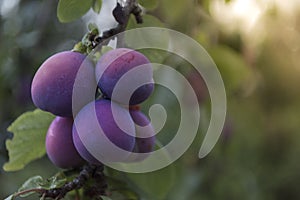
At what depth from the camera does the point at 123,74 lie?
25.3 inches

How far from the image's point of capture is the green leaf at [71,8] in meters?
0.72

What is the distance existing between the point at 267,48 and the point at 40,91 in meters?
1.71

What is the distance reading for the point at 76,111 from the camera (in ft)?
2.12

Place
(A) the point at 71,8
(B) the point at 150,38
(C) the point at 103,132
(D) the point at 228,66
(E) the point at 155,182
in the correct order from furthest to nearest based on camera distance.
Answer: (D) the point at 228,66 < (E) the point at 155,182 < (B) the point at 150,38 < (A) the point at 71,8 < (C) the point at 103,132

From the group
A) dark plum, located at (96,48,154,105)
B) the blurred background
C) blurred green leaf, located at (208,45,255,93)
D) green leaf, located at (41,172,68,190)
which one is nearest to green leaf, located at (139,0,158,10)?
the blurred background

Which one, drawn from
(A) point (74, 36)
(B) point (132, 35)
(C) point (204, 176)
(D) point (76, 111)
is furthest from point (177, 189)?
(D) point (76, 111)

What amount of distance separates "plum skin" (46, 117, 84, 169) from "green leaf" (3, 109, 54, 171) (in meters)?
0.10

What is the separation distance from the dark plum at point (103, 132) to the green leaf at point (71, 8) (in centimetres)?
16

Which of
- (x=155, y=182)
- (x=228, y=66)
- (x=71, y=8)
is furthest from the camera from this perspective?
(x=228, y=66)

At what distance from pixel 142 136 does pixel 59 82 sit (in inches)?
5.0

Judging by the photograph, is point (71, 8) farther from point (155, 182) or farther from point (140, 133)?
point (155, 182)

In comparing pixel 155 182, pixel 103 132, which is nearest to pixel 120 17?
pixel 103 132

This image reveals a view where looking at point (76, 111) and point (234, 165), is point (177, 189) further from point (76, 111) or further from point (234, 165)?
point (76, 111)

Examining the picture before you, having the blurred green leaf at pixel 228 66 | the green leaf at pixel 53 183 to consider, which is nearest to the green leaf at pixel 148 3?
the green leaf at pixel 53 183
